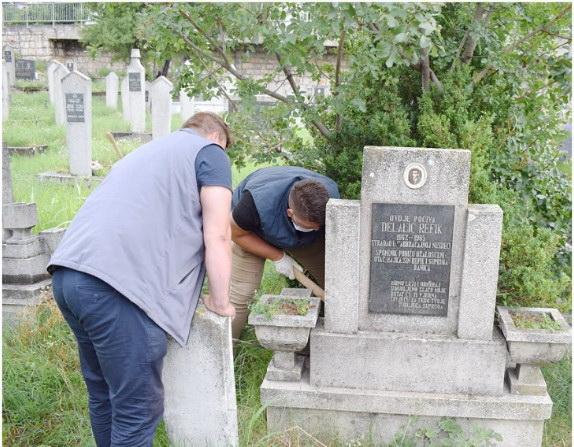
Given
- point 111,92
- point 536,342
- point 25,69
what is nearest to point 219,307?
point 536,342

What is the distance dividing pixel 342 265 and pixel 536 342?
99 cm

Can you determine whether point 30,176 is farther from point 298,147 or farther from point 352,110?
point 352,110

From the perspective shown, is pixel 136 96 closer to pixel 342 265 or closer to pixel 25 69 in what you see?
pixel 25 69

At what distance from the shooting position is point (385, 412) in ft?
10.9

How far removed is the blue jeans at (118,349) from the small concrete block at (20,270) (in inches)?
78.6

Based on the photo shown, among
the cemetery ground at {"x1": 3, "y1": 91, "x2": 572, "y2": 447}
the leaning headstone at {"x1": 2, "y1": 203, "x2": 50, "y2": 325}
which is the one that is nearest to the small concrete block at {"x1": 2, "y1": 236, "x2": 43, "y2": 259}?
the leaning headstone at {"x1": 2, "y1": 203, "x2": 50, "y2": 325}

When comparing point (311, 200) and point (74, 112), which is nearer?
point (311, 200)

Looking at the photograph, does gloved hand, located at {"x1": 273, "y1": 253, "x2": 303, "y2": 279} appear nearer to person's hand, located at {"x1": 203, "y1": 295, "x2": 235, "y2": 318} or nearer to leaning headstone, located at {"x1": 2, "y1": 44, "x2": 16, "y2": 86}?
person's hand, located at {"x1": 203, "y1": 295, "x2": 235, "y2": 318}

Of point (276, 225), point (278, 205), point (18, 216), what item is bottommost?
point (18, 216)

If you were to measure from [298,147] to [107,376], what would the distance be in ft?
8.79

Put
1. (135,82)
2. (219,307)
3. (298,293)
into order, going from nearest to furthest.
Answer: (219,307)
(298,293)
(135,82)

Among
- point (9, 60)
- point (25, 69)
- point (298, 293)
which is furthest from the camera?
point (25, 69)

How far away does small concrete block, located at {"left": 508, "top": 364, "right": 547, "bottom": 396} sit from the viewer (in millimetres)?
3252

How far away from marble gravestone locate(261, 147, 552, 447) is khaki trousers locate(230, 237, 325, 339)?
2.06 ft
